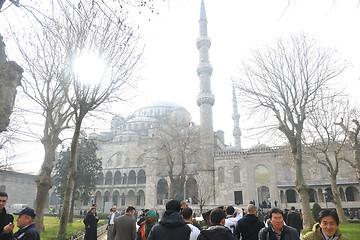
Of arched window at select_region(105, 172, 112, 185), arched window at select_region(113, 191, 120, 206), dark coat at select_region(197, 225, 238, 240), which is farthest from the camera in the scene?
arched window at select_region(105, 172, 112, 185)

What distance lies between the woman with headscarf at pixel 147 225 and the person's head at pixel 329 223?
3.70m

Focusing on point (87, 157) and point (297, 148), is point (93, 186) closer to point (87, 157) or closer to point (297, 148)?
point (87, 157)

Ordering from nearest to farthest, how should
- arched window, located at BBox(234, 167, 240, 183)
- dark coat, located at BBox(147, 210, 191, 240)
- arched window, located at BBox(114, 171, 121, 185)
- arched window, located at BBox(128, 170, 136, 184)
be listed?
dark coat, located at BBox(147, 210, 191, 240)
arched window, located at BBox(234, 167, 240, 183)
arched window, located at BBox(128, 170, 136, 184)
arched window, located at BBox(114, 171, 121, 185)

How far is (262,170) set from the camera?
3116 centimetres

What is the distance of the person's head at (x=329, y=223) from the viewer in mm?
2852

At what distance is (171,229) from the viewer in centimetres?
321

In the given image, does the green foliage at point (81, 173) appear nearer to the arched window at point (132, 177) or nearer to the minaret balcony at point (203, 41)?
the arched window at point (132, 177)

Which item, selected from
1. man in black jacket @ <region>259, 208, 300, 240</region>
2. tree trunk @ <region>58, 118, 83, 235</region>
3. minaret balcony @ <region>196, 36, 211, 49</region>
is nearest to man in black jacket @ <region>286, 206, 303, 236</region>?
man in black jacket @ <region>259, 208, 300, 240</region>

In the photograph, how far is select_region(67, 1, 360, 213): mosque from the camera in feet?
92.2

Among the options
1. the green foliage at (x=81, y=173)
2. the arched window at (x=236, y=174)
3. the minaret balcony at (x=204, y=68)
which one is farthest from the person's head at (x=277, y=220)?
the minaret balcony at (x=204, y=68)

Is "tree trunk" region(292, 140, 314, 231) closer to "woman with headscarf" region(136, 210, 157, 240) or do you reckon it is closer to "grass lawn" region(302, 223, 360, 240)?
"grass lawn" region(302, 223, 360, 240)

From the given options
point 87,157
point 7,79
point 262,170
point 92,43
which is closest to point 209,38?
point 262,170

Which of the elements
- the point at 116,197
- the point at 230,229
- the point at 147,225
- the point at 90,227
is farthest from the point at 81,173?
the point at 230,229

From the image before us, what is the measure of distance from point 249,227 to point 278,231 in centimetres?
95
